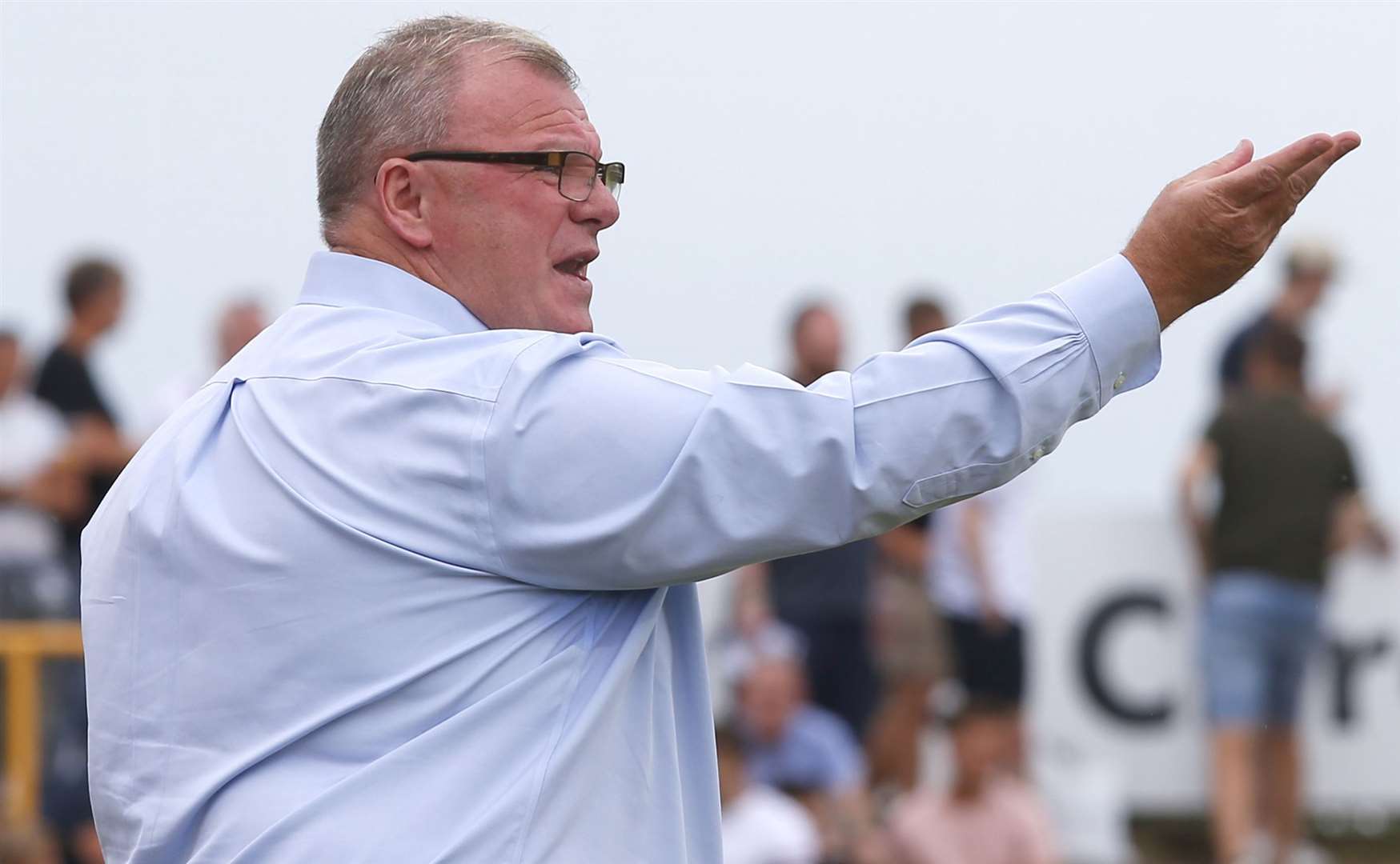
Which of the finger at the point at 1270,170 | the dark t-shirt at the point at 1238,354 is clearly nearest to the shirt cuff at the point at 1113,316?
the finger at the point at 1270,170

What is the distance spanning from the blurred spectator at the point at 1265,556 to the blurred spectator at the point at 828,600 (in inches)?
50.7

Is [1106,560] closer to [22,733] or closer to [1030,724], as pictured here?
[1030,724]

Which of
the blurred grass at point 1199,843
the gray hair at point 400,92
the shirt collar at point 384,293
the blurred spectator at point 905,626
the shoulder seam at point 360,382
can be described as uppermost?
the gray hair at point 400,92

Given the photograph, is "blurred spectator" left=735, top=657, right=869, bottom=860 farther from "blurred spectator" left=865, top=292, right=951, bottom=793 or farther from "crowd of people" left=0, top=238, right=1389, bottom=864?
"blurred spectator" left=865, top=292, right=951, bottom=793

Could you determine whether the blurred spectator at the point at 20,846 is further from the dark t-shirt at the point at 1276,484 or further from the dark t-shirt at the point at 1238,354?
the dark t-shirt at the point at 1238,354

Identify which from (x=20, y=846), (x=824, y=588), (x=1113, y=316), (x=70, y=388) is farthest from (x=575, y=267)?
(x=824, y=588)

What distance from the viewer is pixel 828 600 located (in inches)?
302

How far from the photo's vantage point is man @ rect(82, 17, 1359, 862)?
2076mm

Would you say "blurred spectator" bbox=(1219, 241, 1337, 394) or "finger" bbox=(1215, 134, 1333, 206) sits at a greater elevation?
"finger" bbox=(1215, 134, 1333, 206)

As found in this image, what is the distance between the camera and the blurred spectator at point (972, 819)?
7.39 metres

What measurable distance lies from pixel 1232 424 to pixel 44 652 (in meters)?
4.08

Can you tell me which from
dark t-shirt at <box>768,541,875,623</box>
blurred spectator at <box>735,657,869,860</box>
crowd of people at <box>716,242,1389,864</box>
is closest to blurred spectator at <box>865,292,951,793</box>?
crowd of people at <box>716,242,1389,864</box>

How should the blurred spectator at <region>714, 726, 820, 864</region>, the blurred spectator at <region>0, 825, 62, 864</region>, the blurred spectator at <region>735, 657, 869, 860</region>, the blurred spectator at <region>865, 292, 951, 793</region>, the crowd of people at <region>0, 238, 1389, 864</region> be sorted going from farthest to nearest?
the blurred spectator at <region>865, 292, 951, 793</region> → the blurred spectator at <region>735, 657, 869, 860</region> → the crowd of people at <region>0, 238, 1389, 864</region> → the blurred spectator at <region>714, 726, 820, 864</region> → the blurred spectator at <region>0, 825, 62, 864</region>

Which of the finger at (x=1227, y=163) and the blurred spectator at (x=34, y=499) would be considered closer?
the finger at (x=1227, y=163)
